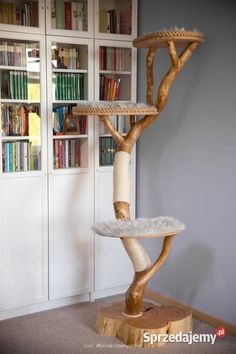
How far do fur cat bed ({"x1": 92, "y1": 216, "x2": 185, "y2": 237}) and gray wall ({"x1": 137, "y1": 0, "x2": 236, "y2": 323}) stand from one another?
44cm

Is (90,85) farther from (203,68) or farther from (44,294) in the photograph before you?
(44,294)

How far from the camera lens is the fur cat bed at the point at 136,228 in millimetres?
3166

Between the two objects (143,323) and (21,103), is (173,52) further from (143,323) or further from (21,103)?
(143,323)

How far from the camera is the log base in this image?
328 centimetres

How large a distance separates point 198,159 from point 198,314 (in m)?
1.08

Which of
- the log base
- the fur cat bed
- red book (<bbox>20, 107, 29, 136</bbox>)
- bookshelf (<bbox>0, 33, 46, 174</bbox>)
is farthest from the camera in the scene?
red book (<bbox>20, 107, 29, 136</bbox>)

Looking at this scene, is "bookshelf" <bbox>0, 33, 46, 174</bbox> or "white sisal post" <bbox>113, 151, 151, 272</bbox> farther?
"bookshelf" <bbox>0, 33, 46, 174</bbox>

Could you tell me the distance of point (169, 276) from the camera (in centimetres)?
405

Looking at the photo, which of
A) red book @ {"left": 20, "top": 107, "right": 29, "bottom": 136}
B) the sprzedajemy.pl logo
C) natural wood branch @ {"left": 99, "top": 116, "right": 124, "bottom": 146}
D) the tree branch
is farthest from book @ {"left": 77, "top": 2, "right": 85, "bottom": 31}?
the sprzedajemy.pl logo

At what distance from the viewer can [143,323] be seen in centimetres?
333

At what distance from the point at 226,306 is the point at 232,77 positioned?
149 centimetres

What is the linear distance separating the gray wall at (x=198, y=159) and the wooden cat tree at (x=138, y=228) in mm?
240

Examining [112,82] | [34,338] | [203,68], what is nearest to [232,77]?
[203,68]

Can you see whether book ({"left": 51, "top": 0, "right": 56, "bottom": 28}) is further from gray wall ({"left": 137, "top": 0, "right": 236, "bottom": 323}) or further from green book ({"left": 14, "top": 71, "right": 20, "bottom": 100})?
gray wall ({"left": 137, "top": 0, "right": 236, "bottom": 323})
